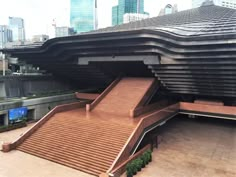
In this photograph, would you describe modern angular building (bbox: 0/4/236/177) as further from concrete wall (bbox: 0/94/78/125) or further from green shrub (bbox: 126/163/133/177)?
concrete wall (bbox: 0/94/78/125)

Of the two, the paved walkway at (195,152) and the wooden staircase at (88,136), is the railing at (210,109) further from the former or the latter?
the wooden staircase at (88,136)

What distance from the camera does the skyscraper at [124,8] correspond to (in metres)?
72.6

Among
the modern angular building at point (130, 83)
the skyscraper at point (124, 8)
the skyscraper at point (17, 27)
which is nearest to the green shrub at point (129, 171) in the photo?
the modern angular building at point (130, 83)

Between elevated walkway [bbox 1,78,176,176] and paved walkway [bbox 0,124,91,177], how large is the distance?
492mm

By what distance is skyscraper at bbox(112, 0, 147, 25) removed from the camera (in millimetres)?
72562

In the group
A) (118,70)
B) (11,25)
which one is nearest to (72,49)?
(118,70)

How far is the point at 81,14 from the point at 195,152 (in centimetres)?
7939

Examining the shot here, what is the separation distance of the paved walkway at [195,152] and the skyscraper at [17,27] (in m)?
70.4

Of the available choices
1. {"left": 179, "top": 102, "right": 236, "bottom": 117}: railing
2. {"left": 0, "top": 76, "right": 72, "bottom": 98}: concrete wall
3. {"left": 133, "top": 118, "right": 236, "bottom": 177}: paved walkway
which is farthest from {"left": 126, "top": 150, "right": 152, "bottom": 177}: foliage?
{"left": 0, "top": 76, "right": 72, "bottom": 98}: concrete wall

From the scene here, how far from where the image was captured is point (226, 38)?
16.4 m

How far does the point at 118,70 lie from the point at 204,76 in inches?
388

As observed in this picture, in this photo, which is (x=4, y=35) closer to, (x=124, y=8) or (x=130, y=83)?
(x=124, y=8)

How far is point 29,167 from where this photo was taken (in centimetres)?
1448

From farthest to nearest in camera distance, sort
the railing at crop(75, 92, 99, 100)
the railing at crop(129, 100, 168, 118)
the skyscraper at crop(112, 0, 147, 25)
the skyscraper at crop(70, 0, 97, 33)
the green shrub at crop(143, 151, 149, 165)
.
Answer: the skyscraper at crop(70, 0, 97, 33) < the skyscraper at crop(112, 0, 147, 25) < the railing at crop(75, 92, 99, 100) < the railing at crop(129, 100, 168, 118) < the green shrub at crop(143, 151, 149, 165)
